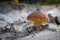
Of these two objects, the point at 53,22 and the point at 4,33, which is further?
the point at 53,22

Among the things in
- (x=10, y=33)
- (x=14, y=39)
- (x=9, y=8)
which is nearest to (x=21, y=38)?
(x=14, y=39)

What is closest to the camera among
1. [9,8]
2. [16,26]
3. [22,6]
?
[16,26]

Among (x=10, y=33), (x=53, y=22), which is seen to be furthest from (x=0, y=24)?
(x=53, y=22)

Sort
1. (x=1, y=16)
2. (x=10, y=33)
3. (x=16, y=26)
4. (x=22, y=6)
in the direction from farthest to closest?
(x=22, y=6), (x=1, y=16), (x=16, y=26), (x=10, y=33)

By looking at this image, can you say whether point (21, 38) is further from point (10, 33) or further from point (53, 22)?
point (53, 22)

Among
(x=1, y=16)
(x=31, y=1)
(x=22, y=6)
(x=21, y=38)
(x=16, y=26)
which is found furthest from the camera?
(x=31, y=1)

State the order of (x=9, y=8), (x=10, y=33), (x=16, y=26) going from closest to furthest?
(x=10, y=33) < (x=16, y=26) < (x=9, y=8)

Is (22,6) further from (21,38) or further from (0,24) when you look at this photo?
(21,38)

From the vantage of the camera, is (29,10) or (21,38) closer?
(21,38)

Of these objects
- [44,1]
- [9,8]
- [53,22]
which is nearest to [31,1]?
[44,1]
